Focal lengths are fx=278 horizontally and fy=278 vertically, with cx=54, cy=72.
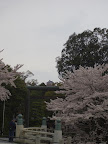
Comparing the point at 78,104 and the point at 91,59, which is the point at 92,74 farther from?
the point at 91,59

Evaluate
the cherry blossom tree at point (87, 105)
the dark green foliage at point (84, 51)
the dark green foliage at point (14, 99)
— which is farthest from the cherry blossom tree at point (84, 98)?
the dark green foliage at point (84, 51)

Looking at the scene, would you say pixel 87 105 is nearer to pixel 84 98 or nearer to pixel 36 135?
pixel 84 98

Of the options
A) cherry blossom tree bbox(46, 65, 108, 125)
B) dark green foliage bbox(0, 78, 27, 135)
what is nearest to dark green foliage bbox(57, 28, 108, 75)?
dark green foliage bbox(0, 78, 27, 135)

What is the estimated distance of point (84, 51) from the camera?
5050cm

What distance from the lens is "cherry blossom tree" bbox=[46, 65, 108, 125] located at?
17.4m

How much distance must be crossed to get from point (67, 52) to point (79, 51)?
7.61 ft

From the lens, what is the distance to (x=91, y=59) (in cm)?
4934

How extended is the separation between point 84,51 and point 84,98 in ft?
109

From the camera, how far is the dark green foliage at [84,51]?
164ft

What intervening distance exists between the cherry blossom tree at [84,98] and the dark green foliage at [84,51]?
30013 millimetres

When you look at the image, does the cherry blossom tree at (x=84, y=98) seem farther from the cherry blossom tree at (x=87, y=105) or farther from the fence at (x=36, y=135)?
the fence at (x=36, y=135)

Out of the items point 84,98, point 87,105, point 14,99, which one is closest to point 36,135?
point 84,98

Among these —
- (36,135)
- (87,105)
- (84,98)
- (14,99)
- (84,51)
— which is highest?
(84,51)

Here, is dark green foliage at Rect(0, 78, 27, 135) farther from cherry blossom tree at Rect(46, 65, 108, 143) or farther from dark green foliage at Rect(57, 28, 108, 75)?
dark green foliage at Rect(57, 28, 108, 75)
